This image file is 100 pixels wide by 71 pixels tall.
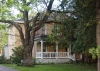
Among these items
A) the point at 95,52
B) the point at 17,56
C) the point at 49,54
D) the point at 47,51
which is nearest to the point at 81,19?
the point at 95,52

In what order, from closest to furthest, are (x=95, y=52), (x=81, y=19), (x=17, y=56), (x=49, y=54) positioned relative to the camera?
(x=95, y=52)
(x=81, y=19)
(x=17, y=56)
(x=49, y=54)

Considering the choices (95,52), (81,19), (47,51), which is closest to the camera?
(95,52)

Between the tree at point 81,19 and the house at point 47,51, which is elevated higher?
the tree at point 81,19

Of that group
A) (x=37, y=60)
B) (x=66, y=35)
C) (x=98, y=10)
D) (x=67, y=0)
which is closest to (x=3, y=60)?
(x=37, y=60)

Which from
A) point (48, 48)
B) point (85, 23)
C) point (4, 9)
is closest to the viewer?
point (85, 23)

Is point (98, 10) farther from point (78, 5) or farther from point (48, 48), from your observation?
point (48, 48)

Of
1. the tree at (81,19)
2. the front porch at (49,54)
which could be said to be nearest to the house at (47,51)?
the front porch at (49,54)

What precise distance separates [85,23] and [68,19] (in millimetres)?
2465

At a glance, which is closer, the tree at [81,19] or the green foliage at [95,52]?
the green foliage at [95,52]

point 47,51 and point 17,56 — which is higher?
point 47,51

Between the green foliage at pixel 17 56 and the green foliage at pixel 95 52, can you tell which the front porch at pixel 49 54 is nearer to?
the green foliage at pixel 17 56

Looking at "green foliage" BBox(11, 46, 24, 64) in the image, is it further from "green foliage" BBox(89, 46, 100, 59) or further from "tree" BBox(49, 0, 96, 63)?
"green foliage" BBox(89, 46, 100, 59)

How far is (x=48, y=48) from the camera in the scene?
40.2 m

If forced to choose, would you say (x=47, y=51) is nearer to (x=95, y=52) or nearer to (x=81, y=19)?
(x=81, y=19)
